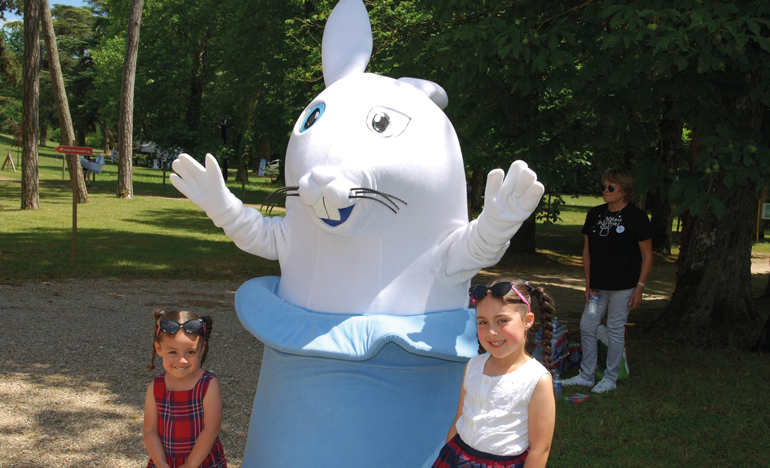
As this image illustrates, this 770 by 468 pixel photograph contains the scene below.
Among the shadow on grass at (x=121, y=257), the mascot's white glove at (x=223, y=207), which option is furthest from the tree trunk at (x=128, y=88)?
the mascot's white glove at (x=223, y=207)

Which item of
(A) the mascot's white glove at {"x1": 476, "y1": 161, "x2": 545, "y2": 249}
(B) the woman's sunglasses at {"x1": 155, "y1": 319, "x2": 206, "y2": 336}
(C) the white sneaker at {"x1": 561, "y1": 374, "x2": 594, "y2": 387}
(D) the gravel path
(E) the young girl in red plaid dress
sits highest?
(A) the mascot's white glove at {"x1": 476, "y1": 161, "x2": 545, "y2": 249}

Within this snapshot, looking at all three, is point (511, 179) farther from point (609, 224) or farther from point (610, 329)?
point (610, 329)

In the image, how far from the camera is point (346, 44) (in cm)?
332

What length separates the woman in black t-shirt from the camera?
4914 mm

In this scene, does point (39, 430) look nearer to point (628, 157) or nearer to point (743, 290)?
point (743, 290)

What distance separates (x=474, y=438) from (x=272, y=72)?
546 inches

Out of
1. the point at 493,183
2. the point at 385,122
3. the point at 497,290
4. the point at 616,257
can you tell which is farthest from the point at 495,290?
the point at 616,257

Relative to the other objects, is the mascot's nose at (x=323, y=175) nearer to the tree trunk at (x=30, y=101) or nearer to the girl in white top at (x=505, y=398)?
the girl in white top at (x=505, y=398)

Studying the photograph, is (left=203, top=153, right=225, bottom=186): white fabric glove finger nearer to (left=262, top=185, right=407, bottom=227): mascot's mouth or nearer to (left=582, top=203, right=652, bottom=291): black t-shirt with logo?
(left=262, top=185, right=407, bottom=227): mascot's mouth

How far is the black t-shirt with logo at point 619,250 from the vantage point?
491 cm

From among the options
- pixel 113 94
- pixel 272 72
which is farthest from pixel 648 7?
pixel 113 94

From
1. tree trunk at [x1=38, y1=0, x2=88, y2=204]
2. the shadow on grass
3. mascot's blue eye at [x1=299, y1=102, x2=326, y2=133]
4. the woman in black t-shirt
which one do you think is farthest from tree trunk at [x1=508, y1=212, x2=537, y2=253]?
mascot's blue eye at [x1=299, y1=102, x2=326, y2=133]

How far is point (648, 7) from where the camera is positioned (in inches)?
184

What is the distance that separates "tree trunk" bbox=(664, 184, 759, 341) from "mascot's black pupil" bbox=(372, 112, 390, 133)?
4.90 metres
